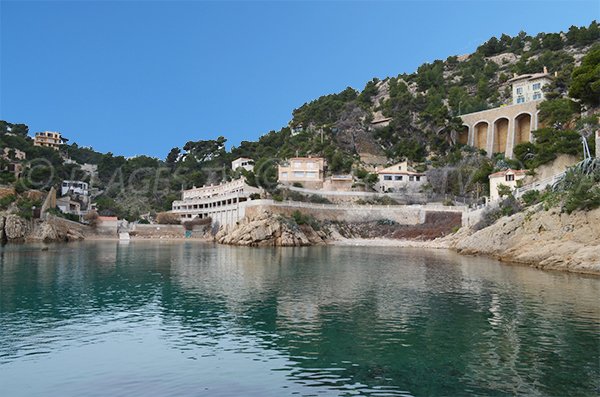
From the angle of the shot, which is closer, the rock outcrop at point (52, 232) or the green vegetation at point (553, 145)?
the green vegetation at point (553, 145)

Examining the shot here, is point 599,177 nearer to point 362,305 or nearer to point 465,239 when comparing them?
point 465,239

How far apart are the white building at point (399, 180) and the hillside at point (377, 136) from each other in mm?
2000

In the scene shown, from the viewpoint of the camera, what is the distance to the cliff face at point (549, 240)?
30.0 m

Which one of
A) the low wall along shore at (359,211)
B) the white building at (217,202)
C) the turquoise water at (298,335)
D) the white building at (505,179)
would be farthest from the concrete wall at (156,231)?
the turquoise water at (298,335)

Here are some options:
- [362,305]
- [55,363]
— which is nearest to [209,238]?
[362,305]

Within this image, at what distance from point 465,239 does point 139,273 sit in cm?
3144

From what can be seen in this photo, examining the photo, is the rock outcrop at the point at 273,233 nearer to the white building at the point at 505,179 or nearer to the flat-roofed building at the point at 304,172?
the flat-roofed building at the point at 304,172

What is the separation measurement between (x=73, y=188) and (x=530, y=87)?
3030 inches

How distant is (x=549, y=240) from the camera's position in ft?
112

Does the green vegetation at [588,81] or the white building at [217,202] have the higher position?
the green vegetation at [588,81]

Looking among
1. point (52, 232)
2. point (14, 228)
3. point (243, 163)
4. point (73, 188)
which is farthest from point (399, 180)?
point (73, 188)

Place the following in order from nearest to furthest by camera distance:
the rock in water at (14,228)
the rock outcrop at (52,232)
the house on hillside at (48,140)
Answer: the rock in water at (14,228)
the rock outcrop at (52,232)
the house on hillside at (48,140)

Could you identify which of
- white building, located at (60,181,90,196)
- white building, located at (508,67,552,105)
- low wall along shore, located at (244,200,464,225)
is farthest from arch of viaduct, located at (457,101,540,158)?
white building, located at (60,181,90,196)

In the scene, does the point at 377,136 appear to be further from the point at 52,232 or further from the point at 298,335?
the point at 298,335
